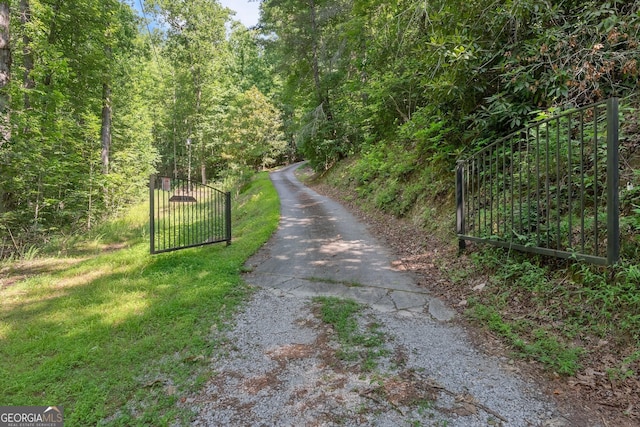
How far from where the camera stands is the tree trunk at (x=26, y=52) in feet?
25.1

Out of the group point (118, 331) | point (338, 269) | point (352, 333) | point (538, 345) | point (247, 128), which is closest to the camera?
point (538, 345)

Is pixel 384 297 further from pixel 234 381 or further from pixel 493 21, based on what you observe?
pixel 493 21

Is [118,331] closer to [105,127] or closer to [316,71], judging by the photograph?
[105,127]

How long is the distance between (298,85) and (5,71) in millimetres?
13186

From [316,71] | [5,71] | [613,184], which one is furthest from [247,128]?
[613,184]

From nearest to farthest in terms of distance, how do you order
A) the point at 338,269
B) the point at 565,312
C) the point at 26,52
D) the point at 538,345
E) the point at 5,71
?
the point at 538,345 < the point at 565,312 < the point at 338,269 < the point at 5,71 < the point at 26,52

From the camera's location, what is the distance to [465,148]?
527 cm

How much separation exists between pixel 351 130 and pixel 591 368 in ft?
49.1

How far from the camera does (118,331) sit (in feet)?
10.2

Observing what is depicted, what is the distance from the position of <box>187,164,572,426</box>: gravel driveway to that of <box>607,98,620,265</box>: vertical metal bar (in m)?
1.15

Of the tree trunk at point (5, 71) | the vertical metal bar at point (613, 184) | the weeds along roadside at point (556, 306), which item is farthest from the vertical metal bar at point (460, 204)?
the tree trunk at point (5, 71)

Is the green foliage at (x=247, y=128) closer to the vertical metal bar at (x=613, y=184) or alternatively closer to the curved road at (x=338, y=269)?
the curved road at (x=338, y=269)

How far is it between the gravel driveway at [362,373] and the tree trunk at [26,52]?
8589 millimetres

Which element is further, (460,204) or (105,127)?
(105,127)
